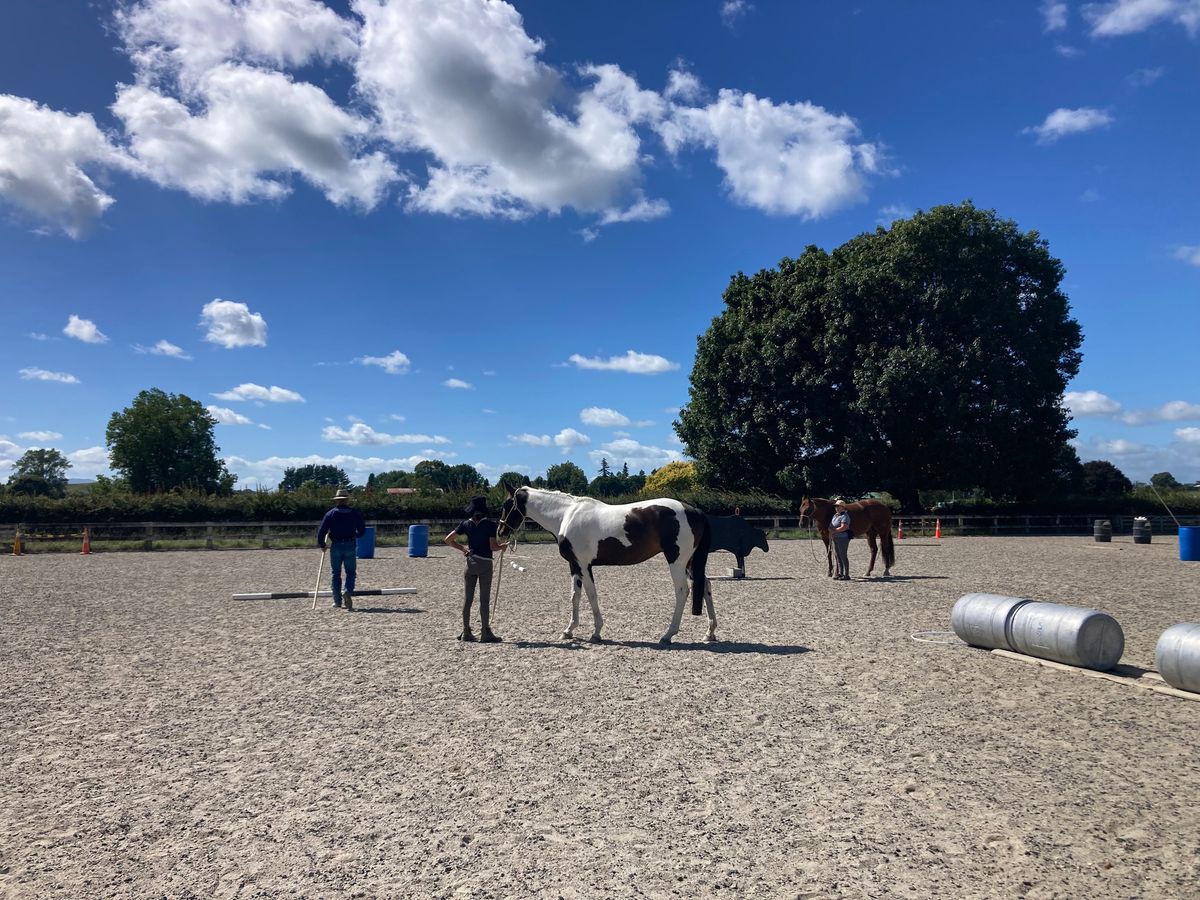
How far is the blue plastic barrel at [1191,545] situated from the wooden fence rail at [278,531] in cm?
1275

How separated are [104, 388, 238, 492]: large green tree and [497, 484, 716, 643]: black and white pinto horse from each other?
72.9 meters

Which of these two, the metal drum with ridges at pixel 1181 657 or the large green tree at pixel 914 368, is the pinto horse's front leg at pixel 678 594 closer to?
the metal drum with ridges at pixel 1181 657

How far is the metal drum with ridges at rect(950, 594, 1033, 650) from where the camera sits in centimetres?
926

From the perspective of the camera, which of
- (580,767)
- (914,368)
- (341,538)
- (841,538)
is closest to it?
(580,767)

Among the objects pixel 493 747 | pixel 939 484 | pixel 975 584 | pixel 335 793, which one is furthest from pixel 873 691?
pixel 939 484

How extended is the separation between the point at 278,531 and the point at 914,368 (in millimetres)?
29629

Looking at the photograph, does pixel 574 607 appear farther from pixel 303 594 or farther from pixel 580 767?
pixel 303 594

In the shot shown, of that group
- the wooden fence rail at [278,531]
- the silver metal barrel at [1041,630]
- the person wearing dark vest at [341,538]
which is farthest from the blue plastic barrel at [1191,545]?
the person wearing dark vest at [341,538]

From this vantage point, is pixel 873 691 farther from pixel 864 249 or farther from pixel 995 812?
pixel 864 249

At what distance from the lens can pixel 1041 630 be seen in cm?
878

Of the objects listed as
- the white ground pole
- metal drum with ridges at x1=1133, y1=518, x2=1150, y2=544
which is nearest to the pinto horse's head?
the white ground pole

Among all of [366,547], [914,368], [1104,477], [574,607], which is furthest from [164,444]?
[1104,477]

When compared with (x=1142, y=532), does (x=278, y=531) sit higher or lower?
lower

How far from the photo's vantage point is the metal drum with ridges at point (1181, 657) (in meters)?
7.23
